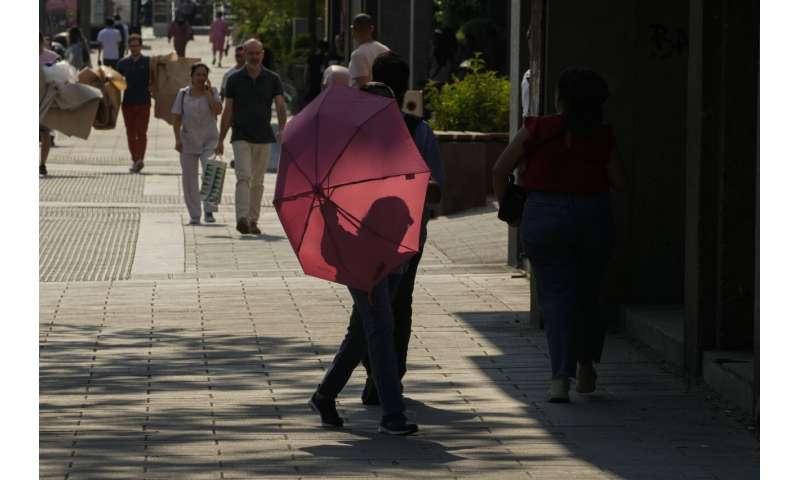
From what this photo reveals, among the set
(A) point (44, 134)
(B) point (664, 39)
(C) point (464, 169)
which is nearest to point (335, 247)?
(B) point (664, 39)

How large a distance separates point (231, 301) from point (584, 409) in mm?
4521

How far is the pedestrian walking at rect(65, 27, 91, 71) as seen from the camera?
1522 inches

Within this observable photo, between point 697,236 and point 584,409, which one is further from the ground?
point 697,236

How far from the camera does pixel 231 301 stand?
42.2 ft

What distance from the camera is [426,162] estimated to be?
8.49m

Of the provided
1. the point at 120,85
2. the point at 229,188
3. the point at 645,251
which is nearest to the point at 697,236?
the point at 645,251

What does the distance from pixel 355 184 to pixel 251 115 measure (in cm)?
918

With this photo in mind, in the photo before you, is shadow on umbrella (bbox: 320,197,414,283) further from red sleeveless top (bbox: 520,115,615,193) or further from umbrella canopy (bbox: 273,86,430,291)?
red sleeveless top (bbox: 520,115,615,193)

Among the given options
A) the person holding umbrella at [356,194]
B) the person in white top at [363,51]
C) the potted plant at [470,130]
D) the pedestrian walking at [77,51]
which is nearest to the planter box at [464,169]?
the potted plant at [470,130]

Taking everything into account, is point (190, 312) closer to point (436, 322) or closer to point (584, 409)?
point (436, 322)

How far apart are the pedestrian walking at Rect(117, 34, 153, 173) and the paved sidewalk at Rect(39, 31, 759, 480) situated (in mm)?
9174

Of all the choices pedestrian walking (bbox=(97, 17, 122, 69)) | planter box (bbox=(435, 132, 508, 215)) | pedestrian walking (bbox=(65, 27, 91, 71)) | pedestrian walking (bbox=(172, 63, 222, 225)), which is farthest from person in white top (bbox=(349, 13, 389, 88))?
pedestrian walking (bbox=(97, 17, 122, 69))

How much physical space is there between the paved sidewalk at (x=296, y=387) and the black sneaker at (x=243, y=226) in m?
1.17

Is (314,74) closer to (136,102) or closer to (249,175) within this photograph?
(136,102)
